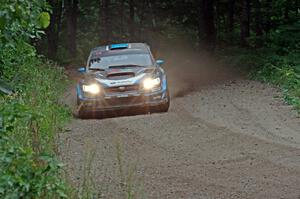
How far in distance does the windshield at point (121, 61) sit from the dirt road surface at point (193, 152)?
1.46m

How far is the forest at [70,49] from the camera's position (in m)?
3.96

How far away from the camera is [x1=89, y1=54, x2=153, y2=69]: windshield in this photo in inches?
634

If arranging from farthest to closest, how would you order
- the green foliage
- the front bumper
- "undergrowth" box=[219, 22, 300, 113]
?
"undergrowth" box=[219, 22, 300, 113]
the front bumper
the green foliage

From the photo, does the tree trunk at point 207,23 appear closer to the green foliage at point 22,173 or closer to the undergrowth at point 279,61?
the undergrowth at point 279,61

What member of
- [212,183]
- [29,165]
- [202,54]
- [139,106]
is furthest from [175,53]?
[29,165]

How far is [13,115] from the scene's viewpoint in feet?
12.8

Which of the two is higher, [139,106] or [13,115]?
[13,115]

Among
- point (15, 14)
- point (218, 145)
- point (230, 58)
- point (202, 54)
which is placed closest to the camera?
point (15, 14)

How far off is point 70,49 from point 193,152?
3428cm

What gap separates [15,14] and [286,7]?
1098 inches

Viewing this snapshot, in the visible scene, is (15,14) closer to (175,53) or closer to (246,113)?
(246,113)

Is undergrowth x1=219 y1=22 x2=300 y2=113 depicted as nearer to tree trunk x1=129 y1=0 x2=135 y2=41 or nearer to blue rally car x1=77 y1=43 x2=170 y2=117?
blue rally car x1=77 y1=43 x2=170 y2=117

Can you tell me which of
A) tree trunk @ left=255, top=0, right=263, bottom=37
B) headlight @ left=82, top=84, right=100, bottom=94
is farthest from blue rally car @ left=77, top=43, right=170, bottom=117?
tree trunk @ left=255, top=0, right=263, bottom=37

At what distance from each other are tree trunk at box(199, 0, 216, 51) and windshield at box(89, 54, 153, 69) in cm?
1583
